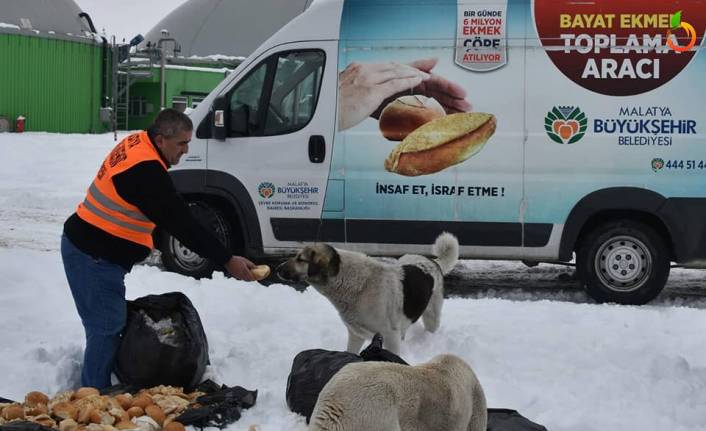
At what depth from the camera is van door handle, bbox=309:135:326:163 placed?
30.2 feet

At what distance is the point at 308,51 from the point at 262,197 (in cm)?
143

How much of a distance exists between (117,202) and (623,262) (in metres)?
5.25

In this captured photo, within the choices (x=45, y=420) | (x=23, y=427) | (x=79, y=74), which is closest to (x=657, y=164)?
(x=45, y=420)

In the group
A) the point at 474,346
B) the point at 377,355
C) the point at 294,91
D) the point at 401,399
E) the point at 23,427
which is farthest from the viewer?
the point at 294,91

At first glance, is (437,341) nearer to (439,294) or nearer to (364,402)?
(439,294)

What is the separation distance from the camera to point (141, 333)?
573cm

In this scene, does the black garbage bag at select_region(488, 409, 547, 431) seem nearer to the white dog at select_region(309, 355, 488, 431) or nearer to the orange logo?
the white dog at select_region(309, 355, 488, 431)

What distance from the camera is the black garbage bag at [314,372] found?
535cm

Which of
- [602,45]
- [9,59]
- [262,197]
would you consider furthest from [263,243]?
[9,59]

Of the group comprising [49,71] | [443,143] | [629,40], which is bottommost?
[443,143]

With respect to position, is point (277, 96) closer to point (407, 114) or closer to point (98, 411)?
point (407, 114)

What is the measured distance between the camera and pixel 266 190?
944 cm

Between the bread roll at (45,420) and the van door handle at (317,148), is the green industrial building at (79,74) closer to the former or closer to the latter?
the van door handle at (317,148)

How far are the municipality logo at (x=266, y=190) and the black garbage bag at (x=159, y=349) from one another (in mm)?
3605
